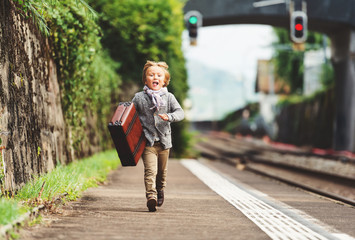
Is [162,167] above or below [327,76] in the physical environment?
below

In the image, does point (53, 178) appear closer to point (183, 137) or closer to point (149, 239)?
point (149, 239)

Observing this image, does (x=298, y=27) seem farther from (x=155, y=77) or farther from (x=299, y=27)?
(x=155, y=77)

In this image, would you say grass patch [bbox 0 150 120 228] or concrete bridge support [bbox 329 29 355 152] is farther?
concrete bridge support [bbox 329 29 355 152]

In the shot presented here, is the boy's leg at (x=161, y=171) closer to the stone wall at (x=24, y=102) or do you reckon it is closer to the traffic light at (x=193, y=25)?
the stone wall at (x=24, y=102)

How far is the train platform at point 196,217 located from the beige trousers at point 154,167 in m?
0.27

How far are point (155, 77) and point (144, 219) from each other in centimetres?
163

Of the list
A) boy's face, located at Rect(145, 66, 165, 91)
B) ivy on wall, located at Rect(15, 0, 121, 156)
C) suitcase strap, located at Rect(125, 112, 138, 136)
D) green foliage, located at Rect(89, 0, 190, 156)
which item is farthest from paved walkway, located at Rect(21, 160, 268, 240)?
green foliage, located at Rect(89, 0, 190, 156)

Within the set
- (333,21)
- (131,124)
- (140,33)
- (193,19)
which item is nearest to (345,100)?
(333,21)

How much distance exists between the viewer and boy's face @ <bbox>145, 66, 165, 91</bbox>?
6348 mm

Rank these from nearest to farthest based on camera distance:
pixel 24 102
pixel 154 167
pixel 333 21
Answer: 1. pixel 154 167
2. pixel 24 102
3. pixel 333 21

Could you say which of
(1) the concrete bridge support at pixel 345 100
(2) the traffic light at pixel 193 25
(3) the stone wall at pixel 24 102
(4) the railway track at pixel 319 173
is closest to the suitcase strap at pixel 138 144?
(3) the stone wall at pixel 24 102

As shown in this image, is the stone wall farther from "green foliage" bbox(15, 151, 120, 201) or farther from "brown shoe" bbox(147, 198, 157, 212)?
"brown shoe" bbox(147, 198, 157, 212)

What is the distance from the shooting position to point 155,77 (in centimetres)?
635

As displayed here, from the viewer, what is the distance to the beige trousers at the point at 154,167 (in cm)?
621
